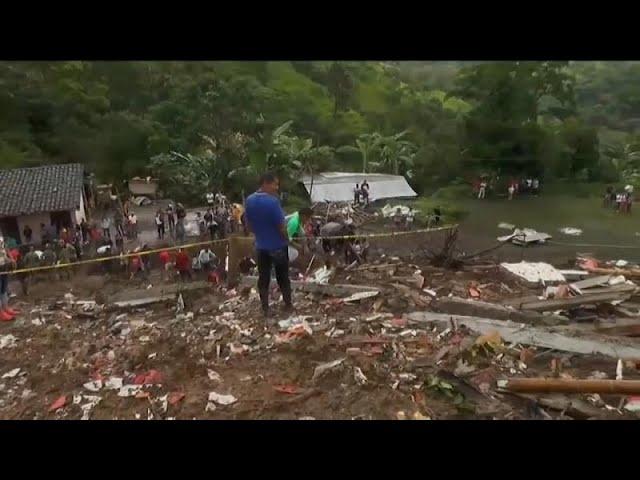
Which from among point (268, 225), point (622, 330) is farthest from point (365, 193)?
point (268, 225)

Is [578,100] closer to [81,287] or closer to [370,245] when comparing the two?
[370,245]

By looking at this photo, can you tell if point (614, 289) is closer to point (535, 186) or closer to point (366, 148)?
point (535, 186)

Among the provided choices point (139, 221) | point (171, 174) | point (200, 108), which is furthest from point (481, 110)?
point (139, 221)

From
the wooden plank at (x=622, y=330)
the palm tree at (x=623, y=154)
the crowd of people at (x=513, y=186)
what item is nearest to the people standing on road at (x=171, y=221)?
the wooden plank at (x=622, y=330)

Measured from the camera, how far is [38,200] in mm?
7578

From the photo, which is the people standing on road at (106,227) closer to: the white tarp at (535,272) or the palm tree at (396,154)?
the white tarp at (535,272)

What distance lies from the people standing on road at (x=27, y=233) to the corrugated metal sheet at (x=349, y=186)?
281 inches

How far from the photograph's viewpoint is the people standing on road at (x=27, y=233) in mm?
7445

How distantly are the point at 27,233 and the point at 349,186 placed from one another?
8.64 metres

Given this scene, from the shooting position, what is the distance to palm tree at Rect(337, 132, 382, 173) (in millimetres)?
17119

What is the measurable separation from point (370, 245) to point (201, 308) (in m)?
5.03

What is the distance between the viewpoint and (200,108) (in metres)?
12.8

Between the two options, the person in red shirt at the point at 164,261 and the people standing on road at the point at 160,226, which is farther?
the people standing on road at the point at 160,226

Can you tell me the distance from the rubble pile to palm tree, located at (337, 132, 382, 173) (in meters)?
11.3
